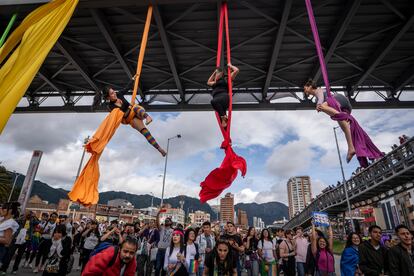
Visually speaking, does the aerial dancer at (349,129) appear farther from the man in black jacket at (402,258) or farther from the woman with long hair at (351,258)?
the woman with long hair at (351,258)

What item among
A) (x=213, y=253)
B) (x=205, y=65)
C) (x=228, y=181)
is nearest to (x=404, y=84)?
(x=205, y=65)

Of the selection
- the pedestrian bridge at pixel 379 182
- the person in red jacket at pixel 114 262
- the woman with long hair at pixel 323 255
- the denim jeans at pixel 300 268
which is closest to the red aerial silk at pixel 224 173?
the person in red jacket at pixel 114 262

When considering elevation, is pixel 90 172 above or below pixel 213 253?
above

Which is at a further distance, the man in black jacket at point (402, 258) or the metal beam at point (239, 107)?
the metal beam at point (239, 107)

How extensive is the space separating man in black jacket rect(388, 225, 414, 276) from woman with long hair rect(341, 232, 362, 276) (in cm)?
128

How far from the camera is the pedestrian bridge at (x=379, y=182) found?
10659 millimetres

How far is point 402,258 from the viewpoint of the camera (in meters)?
3.42

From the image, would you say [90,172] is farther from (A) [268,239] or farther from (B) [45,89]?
(B) [45,89]

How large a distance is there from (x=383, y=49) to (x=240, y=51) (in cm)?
416

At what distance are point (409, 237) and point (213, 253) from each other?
2857mm

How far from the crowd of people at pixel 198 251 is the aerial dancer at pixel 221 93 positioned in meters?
2.23

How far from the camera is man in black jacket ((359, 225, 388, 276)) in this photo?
3789 millimetres

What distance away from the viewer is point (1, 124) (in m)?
2.70

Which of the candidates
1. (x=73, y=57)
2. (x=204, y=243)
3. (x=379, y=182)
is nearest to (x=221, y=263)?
(x=204, y=243)
